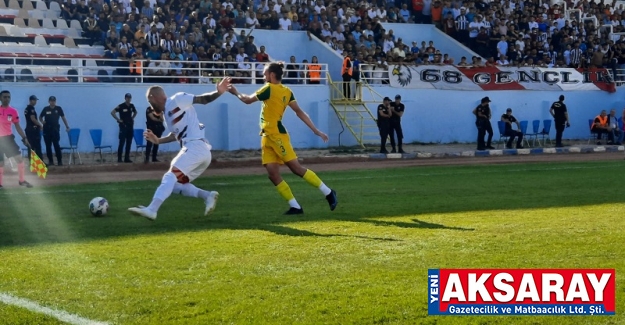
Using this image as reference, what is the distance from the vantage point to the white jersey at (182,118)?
1145 cm

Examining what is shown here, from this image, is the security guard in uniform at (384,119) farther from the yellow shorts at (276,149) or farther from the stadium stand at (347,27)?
the yellow shorts at (276,149)

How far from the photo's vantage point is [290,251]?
9109 mm

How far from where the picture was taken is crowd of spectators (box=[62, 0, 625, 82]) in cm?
2952

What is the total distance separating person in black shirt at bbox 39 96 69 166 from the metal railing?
192 cm

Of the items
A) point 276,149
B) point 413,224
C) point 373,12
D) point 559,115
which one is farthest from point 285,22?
point 413,224

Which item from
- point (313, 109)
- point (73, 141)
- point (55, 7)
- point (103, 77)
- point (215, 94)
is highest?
point (55, 7)

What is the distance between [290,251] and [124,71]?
21.4m

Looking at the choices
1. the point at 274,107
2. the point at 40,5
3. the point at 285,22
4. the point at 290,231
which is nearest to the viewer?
the point at 290,231

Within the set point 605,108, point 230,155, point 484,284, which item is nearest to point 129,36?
point 230,155

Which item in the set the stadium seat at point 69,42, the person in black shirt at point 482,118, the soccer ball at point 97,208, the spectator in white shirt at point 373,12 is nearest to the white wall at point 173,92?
the stadium seat at point 69,42

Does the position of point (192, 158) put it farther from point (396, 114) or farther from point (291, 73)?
point (291, 73)

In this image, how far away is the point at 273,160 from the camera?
12422 mm

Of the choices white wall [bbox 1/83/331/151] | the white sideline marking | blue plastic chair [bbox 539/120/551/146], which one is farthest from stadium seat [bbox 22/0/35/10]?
the white sideline marking

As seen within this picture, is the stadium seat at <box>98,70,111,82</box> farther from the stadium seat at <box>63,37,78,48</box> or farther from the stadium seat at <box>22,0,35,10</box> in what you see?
the stadium seat at <box>22,0,35,10</box>
